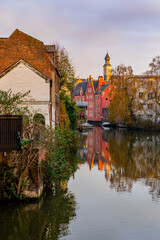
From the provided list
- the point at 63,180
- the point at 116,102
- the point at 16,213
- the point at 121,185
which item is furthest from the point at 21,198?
the point at 116,102

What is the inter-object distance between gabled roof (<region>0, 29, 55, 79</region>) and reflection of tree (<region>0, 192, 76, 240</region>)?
44.2 ft

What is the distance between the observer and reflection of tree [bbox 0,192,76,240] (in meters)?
11.4

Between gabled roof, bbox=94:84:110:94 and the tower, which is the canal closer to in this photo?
gabled roof, bbox=94:84:110:94

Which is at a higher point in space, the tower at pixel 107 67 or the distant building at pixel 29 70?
the tower at pixel 107 67

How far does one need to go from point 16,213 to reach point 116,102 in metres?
49.0

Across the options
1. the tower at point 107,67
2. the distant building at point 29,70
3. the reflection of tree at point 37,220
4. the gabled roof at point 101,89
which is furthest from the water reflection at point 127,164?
the tower at point 107,67

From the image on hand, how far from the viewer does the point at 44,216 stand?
12938 millimetres

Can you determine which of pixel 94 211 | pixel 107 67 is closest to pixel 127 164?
pixel 94 211

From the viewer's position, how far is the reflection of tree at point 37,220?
11.4m

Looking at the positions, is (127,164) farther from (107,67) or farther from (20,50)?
(107,67)

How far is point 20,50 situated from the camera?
974 inches

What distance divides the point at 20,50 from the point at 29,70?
2899 mm

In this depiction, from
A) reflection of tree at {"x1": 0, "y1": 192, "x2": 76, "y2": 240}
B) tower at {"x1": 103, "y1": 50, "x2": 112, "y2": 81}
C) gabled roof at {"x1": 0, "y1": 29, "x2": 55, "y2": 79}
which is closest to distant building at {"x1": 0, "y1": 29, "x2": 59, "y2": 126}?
gabled roof at {"x1": 0, "y1": 29, "x2": 55, "y2": 79}

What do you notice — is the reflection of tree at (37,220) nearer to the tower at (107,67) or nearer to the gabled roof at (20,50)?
the gabled roof at (20,50)
